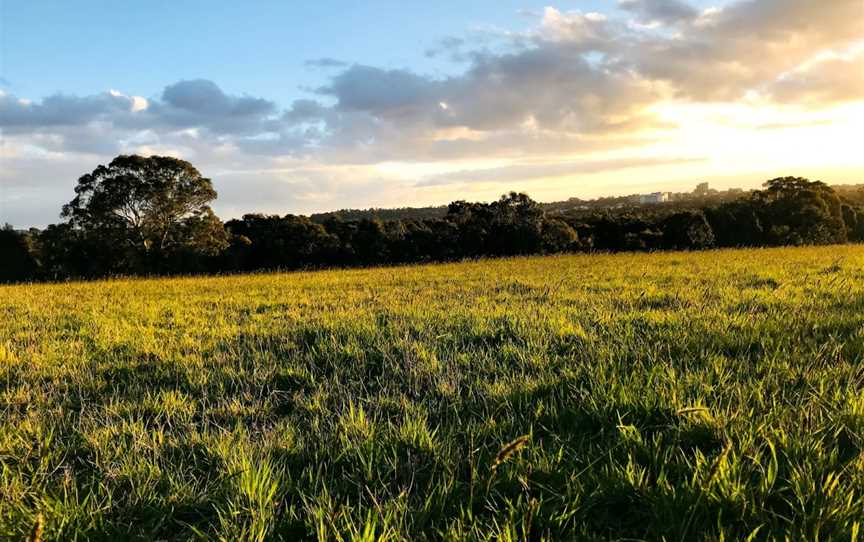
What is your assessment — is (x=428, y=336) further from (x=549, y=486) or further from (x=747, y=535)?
(x=747, y=535)

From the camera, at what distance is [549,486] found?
279 centimetres

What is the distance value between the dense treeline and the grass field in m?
24.5

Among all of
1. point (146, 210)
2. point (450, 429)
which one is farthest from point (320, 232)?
point (450, 429)

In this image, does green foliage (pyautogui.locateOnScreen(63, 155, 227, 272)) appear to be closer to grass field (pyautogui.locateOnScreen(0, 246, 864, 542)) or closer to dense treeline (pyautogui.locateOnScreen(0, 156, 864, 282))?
dense treeline (pyautogui.locateOnScreen(0, 156, 864, 282))

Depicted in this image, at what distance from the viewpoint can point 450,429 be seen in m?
3.45

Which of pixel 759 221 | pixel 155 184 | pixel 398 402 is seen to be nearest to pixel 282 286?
pixel 398 402

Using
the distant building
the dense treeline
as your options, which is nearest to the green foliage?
the dense treeline

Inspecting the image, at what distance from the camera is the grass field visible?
8.12ft

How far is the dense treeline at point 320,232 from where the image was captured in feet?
109

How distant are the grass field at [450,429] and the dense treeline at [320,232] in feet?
80.2

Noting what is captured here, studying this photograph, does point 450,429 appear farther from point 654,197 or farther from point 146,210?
point 654,197

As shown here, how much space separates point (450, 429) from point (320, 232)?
44656 millimetres

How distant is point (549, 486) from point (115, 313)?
32.9ft

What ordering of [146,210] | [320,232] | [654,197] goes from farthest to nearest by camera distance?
[654,197], [320,232], [146,210]
